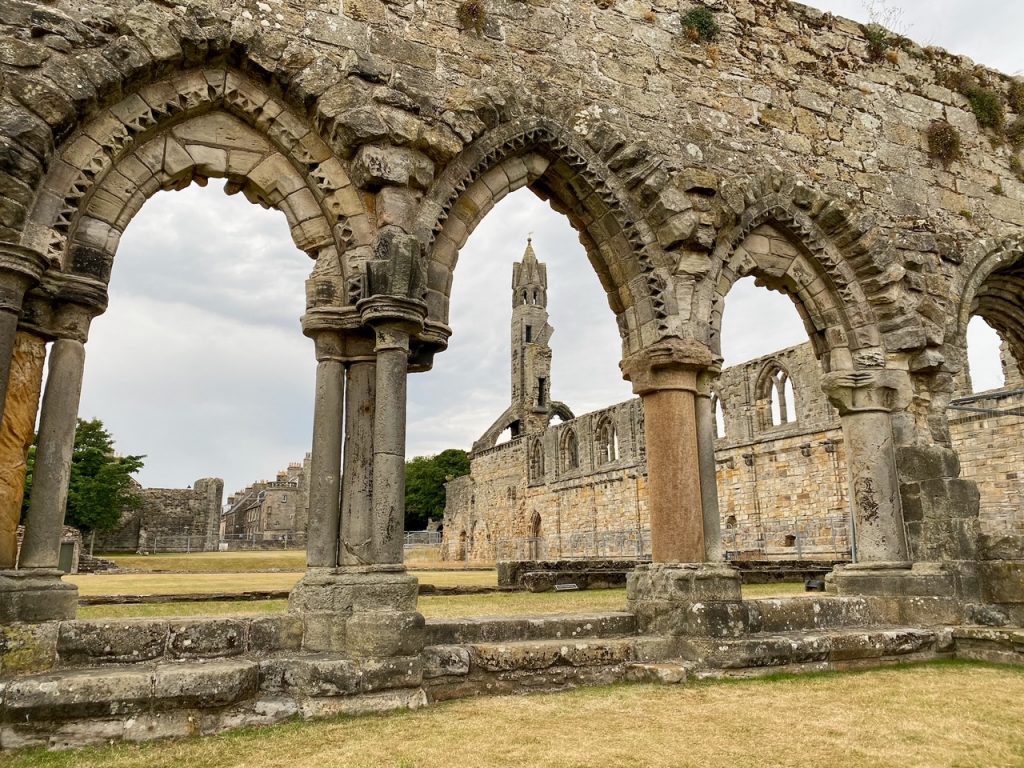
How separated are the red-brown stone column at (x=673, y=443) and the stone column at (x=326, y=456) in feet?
8.41

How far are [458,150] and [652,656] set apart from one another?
4022 mm

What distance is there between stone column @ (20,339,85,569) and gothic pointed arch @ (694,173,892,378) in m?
5.26

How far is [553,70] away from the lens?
673 centimetres

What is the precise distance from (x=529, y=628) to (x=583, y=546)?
28.6 m

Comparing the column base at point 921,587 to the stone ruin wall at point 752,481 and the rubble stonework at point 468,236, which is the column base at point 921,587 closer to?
the rubble stonework at point 468,236

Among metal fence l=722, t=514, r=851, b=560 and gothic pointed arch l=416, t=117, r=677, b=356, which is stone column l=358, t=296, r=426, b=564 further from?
metal fence l=722, t=514, r=851, b=560

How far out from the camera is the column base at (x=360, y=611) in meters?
4.63

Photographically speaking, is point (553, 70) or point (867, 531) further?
point (867, 531)

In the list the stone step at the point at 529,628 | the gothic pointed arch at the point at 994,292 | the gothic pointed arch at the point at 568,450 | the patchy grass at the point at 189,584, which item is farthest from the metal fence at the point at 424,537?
the stone step at the point at 529,628

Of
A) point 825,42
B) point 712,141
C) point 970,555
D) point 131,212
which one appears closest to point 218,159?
point 131,212

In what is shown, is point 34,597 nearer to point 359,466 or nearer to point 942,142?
point 359,466

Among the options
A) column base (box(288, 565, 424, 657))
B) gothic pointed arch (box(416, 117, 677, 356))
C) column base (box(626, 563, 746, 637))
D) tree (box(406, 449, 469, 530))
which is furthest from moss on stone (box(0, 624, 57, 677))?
tree (box(406, 449, 469, 530))

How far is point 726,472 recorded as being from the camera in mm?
25500

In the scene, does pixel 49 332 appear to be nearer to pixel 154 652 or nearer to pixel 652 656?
pixel 154 652
